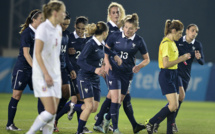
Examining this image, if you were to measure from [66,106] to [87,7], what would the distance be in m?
18.1

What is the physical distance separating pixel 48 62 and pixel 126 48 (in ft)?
7.96

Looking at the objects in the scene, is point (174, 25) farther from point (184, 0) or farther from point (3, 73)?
point (184, 0)

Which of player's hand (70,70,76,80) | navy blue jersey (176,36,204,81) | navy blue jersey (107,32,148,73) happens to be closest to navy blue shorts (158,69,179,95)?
navy blue jersey (107,32,148,73)

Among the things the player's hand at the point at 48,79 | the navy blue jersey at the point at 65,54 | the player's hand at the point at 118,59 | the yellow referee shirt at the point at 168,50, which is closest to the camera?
the player's hand at the point at 48,79

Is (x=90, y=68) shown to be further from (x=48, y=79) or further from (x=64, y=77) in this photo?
(x=48, y=79)

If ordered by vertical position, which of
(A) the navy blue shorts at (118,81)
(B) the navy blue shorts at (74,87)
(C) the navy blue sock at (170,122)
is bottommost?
(C) the navy blue sock at (170,122)

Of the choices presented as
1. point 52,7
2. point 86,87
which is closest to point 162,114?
point 86,87

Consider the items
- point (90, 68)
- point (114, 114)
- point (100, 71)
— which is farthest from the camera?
point (114, 114)

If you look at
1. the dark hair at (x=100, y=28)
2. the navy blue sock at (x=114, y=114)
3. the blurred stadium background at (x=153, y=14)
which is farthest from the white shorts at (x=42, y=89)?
the blurred stadium background at (x=153, y=14)

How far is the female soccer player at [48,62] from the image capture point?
5.40m

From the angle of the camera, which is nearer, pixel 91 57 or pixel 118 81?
pixel 91 57

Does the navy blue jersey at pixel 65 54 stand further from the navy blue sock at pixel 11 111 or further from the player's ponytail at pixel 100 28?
the navy blue sock at pixel 11 111

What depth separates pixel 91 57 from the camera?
23.7 feet

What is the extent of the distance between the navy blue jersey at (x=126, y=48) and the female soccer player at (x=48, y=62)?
224 centimetres
